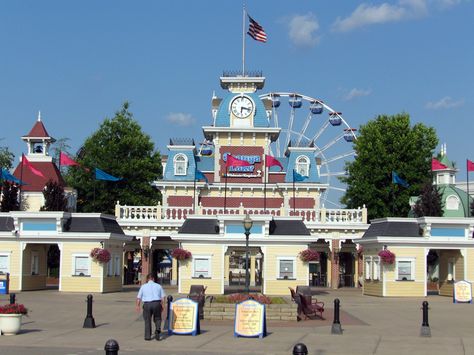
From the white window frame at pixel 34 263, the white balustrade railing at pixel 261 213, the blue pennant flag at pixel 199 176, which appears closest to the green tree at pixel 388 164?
the white balustrade railing at pixel 261 213

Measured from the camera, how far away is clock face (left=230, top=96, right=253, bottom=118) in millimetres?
65000

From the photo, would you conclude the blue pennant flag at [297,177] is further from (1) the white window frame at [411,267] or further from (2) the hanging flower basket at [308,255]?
(1) the white window frame at [411,267]

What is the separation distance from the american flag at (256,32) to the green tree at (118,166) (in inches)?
704

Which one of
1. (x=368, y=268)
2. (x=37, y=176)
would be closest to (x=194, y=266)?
(x=368, y=268)

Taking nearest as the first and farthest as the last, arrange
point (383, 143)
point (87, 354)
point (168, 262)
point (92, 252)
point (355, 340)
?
1. point (87, 354)
2. point (355, 340)
3. point (92, 252)
4. point (383, 143)
5. point (168, 262)

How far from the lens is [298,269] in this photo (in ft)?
146

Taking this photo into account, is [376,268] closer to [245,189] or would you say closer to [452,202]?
[452,202]

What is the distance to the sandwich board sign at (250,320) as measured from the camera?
22.1 m

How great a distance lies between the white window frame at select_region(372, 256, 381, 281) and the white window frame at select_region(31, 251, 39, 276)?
20.5 m

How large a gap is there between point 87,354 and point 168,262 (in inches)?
2454

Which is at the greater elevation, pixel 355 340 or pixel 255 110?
pixel 255 110

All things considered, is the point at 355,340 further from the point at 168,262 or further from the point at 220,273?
the point at 168,262

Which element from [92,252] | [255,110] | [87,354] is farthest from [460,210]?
[87,354]

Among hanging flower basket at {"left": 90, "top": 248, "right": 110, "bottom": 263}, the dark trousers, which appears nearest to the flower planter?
the dark trousers
